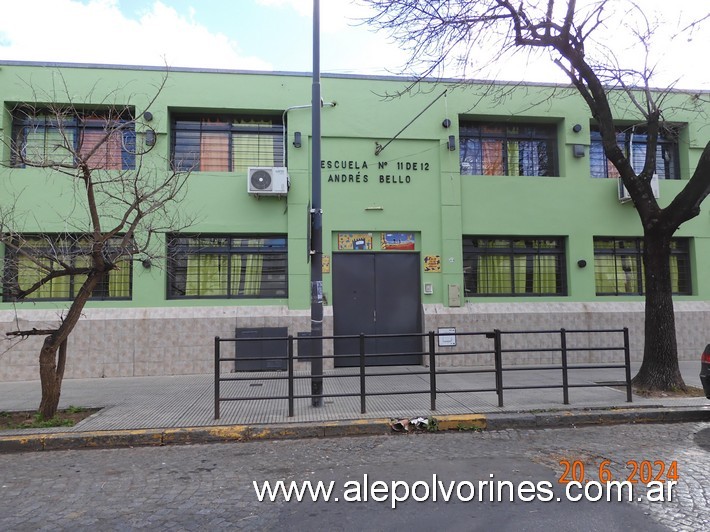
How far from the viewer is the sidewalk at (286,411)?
6.41 meters

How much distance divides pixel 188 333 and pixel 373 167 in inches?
219

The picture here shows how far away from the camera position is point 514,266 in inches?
477

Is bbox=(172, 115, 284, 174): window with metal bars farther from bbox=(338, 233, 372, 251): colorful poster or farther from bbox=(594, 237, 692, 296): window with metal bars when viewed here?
bbox=(594, 237, 692, 296): window with metal bars

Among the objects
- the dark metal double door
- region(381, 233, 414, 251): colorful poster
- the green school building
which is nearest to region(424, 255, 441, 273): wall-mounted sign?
the green school building

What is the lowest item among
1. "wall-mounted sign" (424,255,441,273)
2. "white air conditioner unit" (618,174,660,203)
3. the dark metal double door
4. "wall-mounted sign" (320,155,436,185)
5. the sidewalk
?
the sidewalk

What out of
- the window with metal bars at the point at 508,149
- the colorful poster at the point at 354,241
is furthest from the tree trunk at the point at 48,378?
the window with metal bars at the point at 508,149

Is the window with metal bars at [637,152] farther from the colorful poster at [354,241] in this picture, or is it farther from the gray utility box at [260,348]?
the gray utility box at [260,348]

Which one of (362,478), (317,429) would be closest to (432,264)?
(317,429)

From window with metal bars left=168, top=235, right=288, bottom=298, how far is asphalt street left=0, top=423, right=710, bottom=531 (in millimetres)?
5329

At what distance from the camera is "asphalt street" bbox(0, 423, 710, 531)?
13.0 ft

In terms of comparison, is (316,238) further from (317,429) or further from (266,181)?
(266,181)

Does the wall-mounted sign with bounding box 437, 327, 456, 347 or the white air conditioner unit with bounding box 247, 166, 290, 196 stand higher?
the white air conditioner unit with bounding box 247, 166, 290, 196

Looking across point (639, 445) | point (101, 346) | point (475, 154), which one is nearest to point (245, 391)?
point (101, 346)

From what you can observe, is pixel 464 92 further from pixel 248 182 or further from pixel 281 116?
pixel 248 182
